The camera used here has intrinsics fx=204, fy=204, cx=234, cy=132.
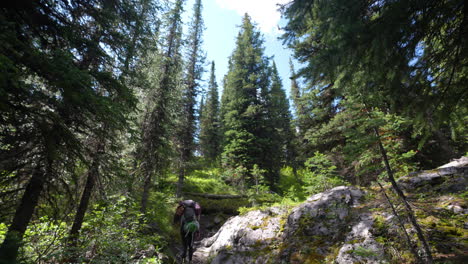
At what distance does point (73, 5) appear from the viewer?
5.03 metres

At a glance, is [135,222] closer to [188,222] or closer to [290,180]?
[188,222]

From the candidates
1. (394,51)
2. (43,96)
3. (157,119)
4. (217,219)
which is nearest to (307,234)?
(394,51)

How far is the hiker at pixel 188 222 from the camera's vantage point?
6.84 metres

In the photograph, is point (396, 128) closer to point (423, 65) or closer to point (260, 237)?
point (423, 65)

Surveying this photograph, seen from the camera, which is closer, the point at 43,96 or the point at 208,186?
the point at 43,96

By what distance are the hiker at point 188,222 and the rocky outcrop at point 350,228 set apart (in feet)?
3.66

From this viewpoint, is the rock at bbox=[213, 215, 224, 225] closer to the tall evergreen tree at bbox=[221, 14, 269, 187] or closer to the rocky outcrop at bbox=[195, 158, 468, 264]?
the tall evergreen tree at bbox=[221, 14, 269, 187]

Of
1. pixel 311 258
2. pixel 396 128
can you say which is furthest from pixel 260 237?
pixel 396 128

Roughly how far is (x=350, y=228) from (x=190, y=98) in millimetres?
14745

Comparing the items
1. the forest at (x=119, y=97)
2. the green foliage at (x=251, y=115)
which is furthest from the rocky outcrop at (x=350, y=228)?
the green foliage at (x=251, y=115)

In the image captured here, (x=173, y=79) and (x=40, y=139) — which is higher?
(x=173, y=79)

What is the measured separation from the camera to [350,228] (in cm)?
537

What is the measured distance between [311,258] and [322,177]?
458 cm

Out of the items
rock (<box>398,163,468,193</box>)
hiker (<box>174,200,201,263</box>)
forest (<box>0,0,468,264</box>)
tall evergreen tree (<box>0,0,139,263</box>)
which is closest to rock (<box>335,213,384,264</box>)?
forest (<box>0,0,468,264</box>)
